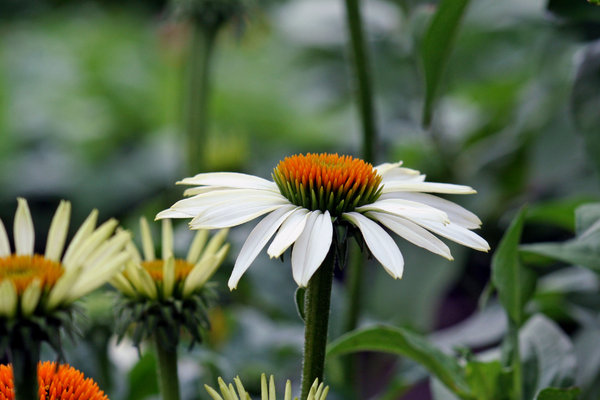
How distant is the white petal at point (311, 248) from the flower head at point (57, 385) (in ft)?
0.28

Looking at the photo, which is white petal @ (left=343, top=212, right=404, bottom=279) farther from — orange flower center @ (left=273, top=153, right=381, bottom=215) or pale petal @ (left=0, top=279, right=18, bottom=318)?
pale petal @ (left=0, top=279, right=18, bottom=318)

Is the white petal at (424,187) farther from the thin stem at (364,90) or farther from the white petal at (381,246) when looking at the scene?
the thin stem at (364,90)

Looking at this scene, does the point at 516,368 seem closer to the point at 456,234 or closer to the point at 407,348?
the point at 407,348

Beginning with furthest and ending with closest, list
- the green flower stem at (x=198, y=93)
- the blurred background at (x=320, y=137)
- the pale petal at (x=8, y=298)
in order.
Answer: the green flower stem at (x=198, y=93), the blurred background at (x=320, y=137), the pale petal at (x=8, y=298)

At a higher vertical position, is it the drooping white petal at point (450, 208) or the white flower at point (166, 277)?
the drooping white petal at point (450, 208)

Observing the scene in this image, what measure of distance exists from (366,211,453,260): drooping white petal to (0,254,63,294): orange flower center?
0.39ft

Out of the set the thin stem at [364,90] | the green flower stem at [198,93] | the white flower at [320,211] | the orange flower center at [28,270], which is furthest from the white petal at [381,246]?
the green flower stem at [198,93]

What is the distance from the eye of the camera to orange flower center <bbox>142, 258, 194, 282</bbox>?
32cm

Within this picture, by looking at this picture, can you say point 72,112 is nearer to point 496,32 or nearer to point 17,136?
point 17,136

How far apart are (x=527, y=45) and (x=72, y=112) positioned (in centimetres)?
104

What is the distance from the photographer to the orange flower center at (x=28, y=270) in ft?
0.75

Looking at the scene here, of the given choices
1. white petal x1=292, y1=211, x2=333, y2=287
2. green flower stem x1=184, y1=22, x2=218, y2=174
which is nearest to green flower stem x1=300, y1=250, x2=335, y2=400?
white petal x1=292, y1=211, x2=333, y2=287

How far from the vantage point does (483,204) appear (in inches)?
34.0

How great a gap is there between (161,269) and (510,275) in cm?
23
